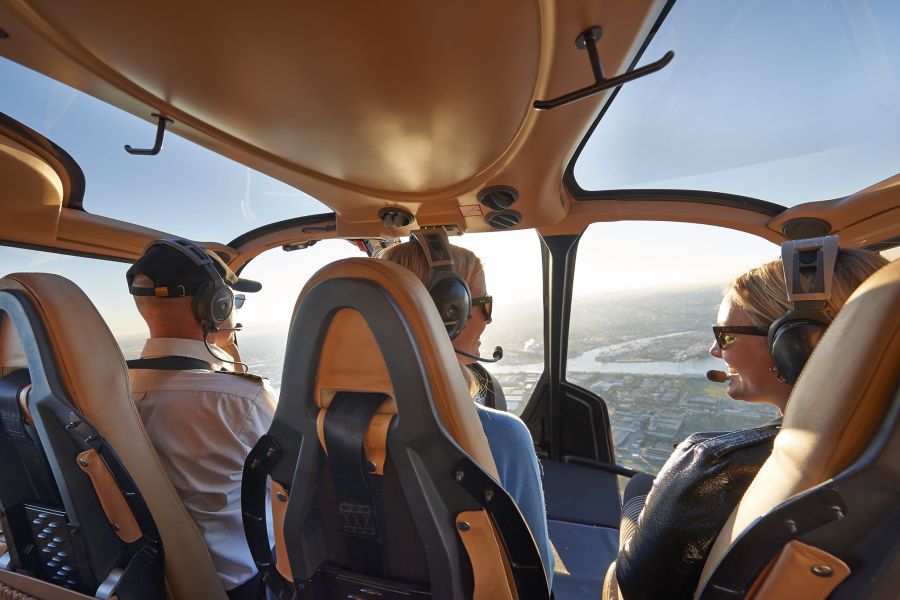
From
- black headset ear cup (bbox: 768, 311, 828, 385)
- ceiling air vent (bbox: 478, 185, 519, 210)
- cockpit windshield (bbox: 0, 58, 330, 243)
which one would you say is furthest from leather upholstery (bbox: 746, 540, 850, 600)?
cockpit windshield (bbox: 0, 58, 330, 243)

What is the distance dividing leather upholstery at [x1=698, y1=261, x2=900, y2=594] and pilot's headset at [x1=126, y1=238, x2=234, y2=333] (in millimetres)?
1931

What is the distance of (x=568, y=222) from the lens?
115 inches

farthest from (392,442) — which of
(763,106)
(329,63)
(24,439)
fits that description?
(763,106)

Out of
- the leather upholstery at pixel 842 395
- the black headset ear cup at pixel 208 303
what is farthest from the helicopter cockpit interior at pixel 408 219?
the black headset ear cup at pixel 208 303

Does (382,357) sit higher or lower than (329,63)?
lower

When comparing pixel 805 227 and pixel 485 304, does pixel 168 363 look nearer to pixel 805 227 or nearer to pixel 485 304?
pixel 485 304

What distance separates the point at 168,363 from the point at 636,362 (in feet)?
10.8

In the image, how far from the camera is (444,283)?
4.46 ft

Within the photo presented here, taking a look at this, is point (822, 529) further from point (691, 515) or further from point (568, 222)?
point (568, 222)

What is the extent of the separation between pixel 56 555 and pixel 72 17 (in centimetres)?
173

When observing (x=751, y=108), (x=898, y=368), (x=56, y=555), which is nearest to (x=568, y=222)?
(x=751, y=108)

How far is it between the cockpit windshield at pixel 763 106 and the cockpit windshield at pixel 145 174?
2122 mm

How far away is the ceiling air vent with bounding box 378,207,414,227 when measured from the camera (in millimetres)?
2682

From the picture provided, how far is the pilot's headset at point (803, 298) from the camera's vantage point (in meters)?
1.04
